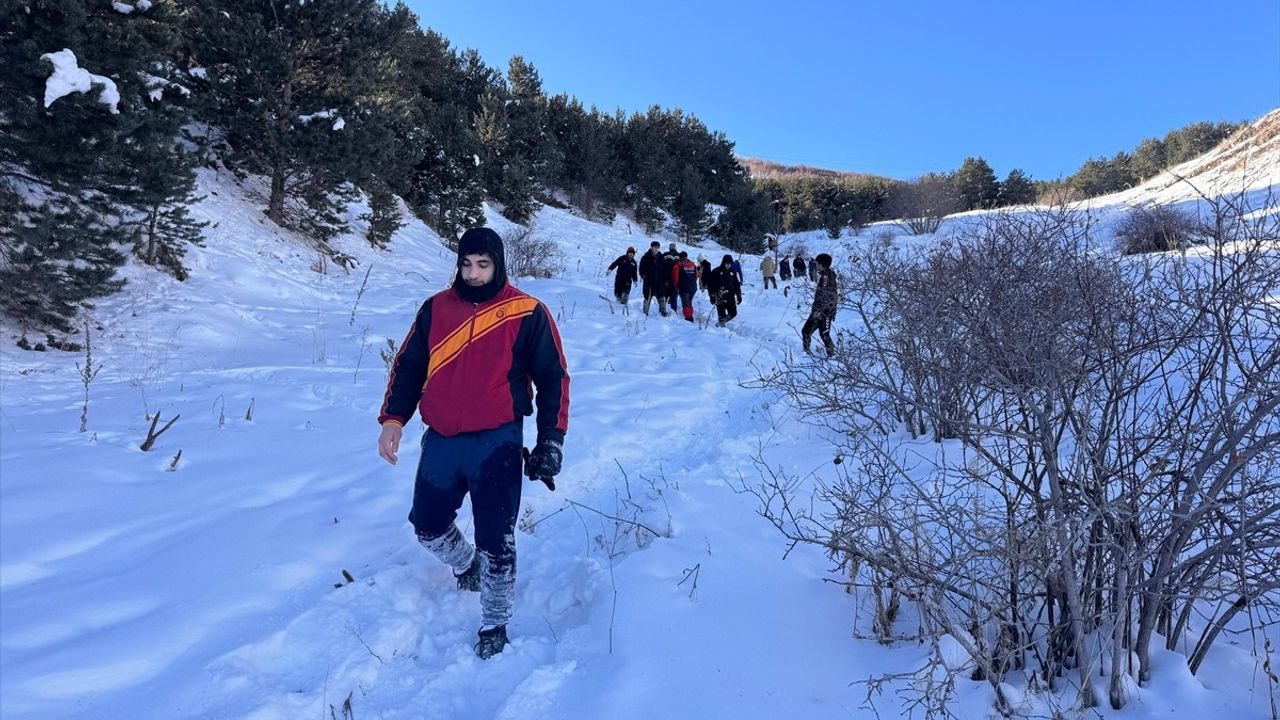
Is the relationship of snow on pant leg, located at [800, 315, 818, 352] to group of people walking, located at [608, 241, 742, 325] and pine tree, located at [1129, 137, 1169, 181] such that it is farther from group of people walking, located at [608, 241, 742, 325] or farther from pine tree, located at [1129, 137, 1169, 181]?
pine tree, located at [1129, 137, 1169, 181]

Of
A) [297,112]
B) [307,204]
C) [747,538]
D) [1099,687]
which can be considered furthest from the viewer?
[307,204]

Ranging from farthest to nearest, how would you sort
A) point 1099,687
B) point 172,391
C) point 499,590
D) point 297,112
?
point 297,112 → point 172,391 → point 499,590 → point 1099,687

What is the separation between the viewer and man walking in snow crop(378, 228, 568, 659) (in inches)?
100.0

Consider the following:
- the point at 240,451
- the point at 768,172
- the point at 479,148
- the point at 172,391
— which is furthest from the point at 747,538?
the point at 768,172

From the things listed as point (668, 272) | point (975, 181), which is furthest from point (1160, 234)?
point (975, 181)

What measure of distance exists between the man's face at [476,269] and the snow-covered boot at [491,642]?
58.3 inches

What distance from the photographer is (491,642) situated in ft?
8.07

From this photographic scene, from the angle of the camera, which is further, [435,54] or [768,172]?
[768,172]

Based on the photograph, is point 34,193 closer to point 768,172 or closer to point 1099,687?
point 1099,687

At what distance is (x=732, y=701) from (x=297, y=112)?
45.9 feet

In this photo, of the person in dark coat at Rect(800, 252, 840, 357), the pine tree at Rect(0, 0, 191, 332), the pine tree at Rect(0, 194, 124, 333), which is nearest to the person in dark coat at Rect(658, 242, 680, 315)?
the person in dark coat at Rect(800, 252, 840, 357)

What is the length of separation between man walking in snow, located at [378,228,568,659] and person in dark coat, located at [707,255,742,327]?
8812mm

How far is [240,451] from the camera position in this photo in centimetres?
409

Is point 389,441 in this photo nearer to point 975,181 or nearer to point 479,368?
point 479,368
